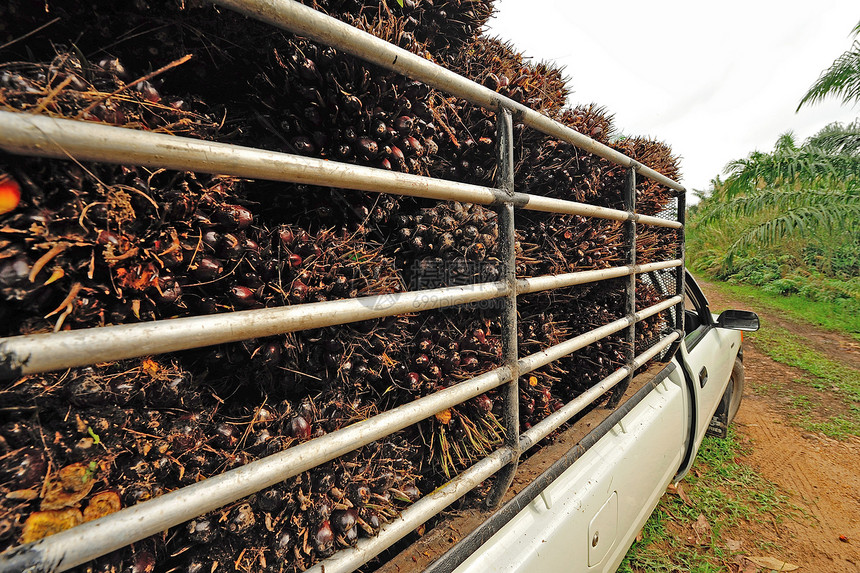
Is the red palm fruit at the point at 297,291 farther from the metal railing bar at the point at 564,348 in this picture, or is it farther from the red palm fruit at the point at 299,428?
the metal railing bar at the point at 564,348

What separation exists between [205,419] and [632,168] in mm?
1927

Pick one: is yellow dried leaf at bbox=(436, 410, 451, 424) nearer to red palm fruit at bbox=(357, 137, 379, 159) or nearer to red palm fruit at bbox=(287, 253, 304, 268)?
red palm fruit at bbox=(287, 253, 304, 268)

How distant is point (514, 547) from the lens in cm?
103

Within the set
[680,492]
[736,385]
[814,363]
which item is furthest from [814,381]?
[680,492]

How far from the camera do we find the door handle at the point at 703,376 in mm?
2428

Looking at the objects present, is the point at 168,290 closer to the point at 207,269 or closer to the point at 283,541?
the point at 207,269

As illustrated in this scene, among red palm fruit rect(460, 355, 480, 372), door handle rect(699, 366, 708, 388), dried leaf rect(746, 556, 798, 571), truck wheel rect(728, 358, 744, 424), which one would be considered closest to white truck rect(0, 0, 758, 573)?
red palm fruit rect(460, 355, 480, 372)

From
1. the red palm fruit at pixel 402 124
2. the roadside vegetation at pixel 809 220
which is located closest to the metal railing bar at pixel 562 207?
the red palm fruit at pixel 402 124

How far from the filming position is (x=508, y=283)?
3.42 ft

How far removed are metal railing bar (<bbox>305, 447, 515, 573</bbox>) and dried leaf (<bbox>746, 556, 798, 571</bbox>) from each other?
7.75ft

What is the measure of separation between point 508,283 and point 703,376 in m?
2.23

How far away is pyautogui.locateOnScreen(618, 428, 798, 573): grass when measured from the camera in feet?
7.09

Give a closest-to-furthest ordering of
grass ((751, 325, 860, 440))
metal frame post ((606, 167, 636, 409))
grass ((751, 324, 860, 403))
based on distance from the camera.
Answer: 1. metal frame post ((606, 167, 636, 409))
2. grass ((751, 325, 860, 440))
3. grass ((751, 324, 860, 403))

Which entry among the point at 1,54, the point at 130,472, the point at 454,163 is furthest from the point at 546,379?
the point at 1,54
